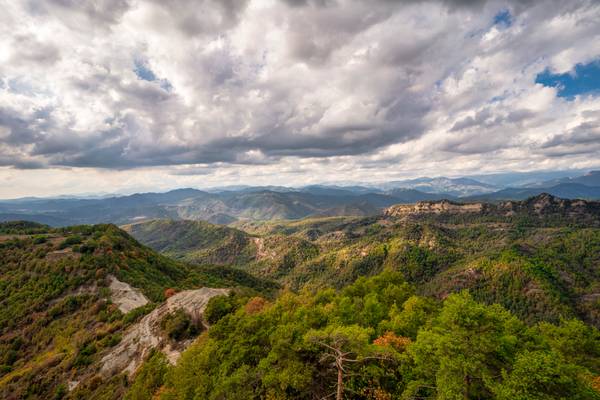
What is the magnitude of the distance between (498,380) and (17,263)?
156 m

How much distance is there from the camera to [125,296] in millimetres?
83312

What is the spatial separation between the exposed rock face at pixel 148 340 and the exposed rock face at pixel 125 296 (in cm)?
2035

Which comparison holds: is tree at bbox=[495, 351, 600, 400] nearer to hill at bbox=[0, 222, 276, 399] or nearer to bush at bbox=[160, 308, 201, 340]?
bush at bbox=[160, 308, 201, 340]

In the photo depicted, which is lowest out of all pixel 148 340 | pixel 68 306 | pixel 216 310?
pixel 68 306

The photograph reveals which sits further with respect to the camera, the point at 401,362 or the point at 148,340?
the point at 148,340

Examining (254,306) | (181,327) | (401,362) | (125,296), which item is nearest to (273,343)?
(401,362)

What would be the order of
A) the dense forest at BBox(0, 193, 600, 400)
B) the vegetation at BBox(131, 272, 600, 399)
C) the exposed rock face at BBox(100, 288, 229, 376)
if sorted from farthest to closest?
the exposed rock face at BBox(100, 288, 229, 376)
the dense forest at BBox(0, 193, 600, 400)
the vegetation at BBox(131, 272, 600, 399)

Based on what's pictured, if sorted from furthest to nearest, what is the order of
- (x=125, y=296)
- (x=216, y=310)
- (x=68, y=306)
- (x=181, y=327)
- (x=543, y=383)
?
(x=125, y=296), (x=68, y=306), (x=181, y=327), (x=216, y=310), (x=543, y=383)

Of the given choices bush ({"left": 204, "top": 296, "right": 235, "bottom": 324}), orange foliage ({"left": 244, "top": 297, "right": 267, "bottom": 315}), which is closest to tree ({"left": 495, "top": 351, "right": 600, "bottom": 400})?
orange foliage ({"left": 244, "top": 297, "right": 267, "bottom": 315})

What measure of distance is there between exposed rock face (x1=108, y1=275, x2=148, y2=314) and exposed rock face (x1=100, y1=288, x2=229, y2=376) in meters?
20.3

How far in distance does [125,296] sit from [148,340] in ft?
129

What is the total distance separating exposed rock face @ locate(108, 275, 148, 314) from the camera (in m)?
77.5

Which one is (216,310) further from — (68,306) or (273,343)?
(68,306)

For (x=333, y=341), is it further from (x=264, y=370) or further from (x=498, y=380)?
(x=498, y=380)
